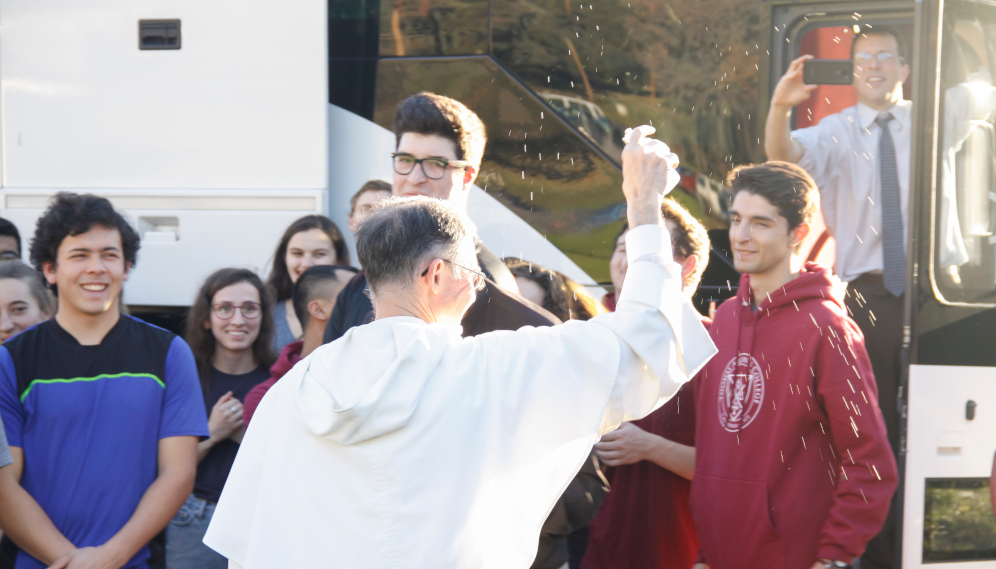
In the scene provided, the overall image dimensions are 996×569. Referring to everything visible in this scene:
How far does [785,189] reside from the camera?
2.93 metres

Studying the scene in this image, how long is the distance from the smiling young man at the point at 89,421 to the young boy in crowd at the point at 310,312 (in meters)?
0.31

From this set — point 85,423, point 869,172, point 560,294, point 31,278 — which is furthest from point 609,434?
point 31,278

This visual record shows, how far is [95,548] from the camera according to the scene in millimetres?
2721

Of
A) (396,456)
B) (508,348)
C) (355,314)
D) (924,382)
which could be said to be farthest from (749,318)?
(396,456)

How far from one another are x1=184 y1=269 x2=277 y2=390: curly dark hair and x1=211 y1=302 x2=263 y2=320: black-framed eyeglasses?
3 centimetres

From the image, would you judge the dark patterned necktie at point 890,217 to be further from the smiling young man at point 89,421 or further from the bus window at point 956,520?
the smiling young man at point 89,421

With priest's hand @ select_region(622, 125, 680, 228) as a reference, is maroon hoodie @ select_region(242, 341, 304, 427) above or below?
below

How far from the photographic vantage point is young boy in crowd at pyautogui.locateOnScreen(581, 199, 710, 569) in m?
3.00

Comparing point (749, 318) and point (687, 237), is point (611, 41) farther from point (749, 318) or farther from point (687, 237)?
point (749, 318)

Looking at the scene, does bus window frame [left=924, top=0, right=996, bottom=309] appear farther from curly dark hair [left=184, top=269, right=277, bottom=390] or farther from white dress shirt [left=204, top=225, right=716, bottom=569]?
curly dark hair [left=184, top=269, right=277, bottom=390]

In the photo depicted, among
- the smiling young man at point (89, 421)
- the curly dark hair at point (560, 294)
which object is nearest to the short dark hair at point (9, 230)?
the smiling young man at point (89, 421)

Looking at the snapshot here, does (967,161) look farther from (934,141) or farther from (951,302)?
(951,302)

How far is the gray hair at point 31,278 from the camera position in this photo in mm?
3553

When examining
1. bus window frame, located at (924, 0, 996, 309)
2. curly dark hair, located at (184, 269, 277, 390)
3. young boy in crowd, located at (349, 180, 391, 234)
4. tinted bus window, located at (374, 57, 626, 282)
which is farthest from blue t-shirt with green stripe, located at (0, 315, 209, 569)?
bus window frame, located at (924, 0, 996, 309)
